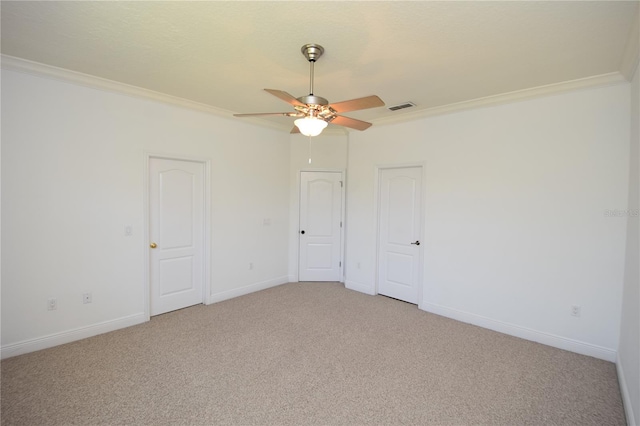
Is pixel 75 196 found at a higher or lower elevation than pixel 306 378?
higher

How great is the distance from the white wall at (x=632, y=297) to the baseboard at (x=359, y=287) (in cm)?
285

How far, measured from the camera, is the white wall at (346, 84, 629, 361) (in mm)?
2924

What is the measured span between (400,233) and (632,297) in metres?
2.57

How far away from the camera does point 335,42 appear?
2.34 meters

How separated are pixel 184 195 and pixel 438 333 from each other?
3.60 meters

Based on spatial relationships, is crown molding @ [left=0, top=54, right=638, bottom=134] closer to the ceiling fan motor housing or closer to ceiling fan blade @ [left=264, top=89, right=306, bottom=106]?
the ceiling fan motor housing

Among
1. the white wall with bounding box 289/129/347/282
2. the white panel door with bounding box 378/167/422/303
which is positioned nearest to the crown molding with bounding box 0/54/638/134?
the white panel door with bounding box 378/167/422/303

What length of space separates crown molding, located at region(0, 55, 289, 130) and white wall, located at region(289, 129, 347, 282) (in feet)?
5.21

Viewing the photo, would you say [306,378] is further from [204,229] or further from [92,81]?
[92,81]

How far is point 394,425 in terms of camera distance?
207cm

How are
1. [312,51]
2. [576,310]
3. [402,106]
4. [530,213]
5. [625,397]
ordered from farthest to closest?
[402,106], [530,213], [576,310], [312,51], [625,397]

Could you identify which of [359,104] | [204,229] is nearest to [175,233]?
[204,229]

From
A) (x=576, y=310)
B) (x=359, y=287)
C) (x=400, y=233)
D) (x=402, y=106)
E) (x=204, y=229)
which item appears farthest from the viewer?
(x=359, y=287)

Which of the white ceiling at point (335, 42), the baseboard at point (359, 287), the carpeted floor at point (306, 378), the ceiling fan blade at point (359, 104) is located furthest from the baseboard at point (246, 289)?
the ceiling fan blade at point (359, 104)
